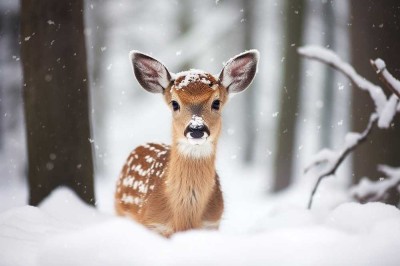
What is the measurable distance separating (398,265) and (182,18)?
1502 centimetres

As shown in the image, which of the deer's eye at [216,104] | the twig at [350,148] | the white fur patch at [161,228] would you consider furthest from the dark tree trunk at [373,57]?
the white fur patch at [161,228]

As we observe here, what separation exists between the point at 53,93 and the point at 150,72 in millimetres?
860

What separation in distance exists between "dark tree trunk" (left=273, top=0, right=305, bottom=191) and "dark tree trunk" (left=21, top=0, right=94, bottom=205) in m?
6.20

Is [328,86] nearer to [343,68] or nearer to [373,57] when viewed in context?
[373,57]

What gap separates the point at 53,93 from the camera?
457cm

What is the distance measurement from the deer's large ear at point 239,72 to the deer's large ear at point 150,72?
47 cm

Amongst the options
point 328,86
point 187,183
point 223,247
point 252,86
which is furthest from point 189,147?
point 328,86

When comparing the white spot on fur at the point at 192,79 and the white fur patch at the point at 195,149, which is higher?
the white spot on fur at the point at 192,79

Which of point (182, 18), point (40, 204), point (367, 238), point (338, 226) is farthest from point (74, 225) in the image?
point (182, 18)

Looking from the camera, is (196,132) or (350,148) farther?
(350,148)

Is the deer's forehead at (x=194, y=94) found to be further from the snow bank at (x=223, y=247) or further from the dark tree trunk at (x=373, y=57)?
the dark tree trunk at (x=373, y=57)

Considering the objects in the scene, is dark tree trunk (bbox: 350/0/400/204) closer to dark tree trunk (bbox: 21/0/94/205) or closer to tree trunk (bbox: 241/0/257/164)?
dark tree trunk (bbox: 21/0/94/205)

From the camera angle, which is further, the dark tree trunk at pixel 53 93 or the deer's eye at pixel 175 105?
the dark tree trunk at pixel 53 93

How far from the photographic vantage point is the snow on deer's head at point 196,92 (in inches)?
159
